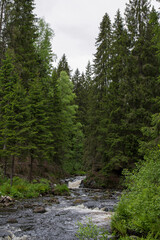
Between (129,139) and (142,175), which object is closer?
(142,175)

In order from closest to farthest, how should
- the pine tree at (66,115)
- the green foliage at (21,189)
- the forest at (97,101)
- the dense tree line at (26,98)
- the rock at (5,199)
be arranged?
the rock at (5,199), the green foliage at (21,189), the dense tree line at (26,98), the forest at (97,101), the pine tree at (66,115)

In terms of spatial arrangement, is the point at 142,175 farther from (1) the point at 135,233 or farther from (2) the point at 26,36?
(2) the point at 26,36

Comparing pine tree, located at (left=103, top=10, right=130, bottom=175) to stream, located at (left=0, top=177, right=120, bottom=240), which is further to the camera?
pine tree, located at (left=103, top=10, right=130, bottom=175)

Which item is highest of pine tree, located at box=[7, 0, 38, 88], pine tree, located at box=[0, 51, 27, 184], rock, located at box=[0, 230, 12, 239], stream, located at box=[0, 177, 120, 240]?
pine tree, located at box=[7, 0, 38, 88]

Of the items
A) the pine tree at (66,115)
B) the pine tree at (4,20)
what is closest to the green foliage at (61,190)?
the pine tree at (66,115)

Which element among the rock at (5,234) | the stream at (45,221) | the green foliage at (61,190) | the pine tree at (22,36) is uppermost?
the pine tree at (22,36)

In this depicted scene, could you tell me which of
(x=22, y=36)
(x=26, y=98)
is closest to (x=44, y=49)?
(x=22, y=36)

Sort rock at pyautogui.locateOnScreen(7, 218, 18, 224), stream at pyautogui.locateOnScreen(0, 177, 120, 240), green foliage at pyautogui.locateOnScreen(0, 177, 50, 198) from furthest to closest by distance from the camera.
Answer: green foliage at pyautogui.locateOnScreen(0, 177, 50, 198) → rock at pyautogui.locateOnScreen(7, 218, 18, 224) → stream at pyautogui.locateOnScreen(0, 177, 120, 240)

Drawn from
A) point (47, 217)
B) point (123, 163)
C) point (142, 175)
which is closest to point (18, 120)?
point (47, 217)

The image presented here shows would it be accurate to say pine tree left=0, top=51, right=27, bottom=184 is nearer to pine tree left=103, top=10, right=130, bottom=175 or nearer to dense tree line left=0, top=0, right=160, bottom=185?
dense tree line left=0, top=0, right=160, bottom=185

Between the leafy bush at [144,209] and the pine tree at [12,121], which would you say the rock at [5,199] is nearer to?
the pine tree at [12,121]

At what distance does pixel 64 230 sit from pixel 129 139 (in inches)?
633

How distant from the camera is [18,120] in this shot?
2011 cm

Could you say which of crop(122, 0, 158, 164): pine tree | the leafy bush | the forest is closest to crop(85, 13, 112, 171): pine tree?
the forest
